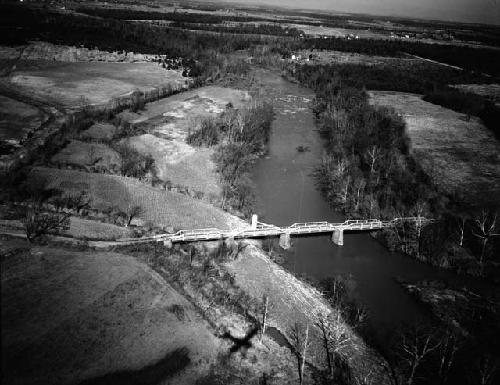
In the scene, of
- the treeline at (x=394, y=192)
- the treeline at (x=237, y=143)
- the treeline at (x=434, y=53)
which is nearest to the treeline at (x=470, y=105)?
the treeline at (x=394, y=192)

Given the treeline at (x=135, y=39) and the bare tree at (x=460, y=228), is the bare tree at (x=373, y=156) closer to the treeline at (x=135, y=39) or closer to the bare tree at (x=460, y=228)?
the bare tree at (x=460, y=228)

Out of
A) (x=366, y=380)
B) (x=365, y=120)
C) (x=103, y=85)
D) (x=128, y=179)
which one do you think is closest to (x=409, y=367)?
(x=366, y=380)

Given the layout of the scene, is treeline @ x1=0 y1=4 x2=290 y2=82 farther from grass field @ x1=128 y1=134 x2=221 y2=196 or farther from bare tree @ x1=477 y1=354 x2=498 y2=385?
bare tree @ x1=477 y1=354 x2=498 y2=385

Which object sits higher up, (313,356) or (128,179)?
(128,179)

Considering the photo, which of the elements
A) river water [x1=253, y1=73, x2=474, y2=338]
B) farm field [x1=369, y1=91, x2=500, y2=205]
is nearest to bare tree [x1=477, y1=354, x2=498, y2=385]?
river water [x1=253, y1=73, x2=474, y2=338]

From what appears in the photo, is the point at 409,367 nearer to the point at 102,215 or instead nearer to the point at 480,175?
the point at 102,215

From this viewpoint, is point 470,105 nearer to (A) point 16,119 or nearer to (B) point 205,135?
(B) point 205,135
